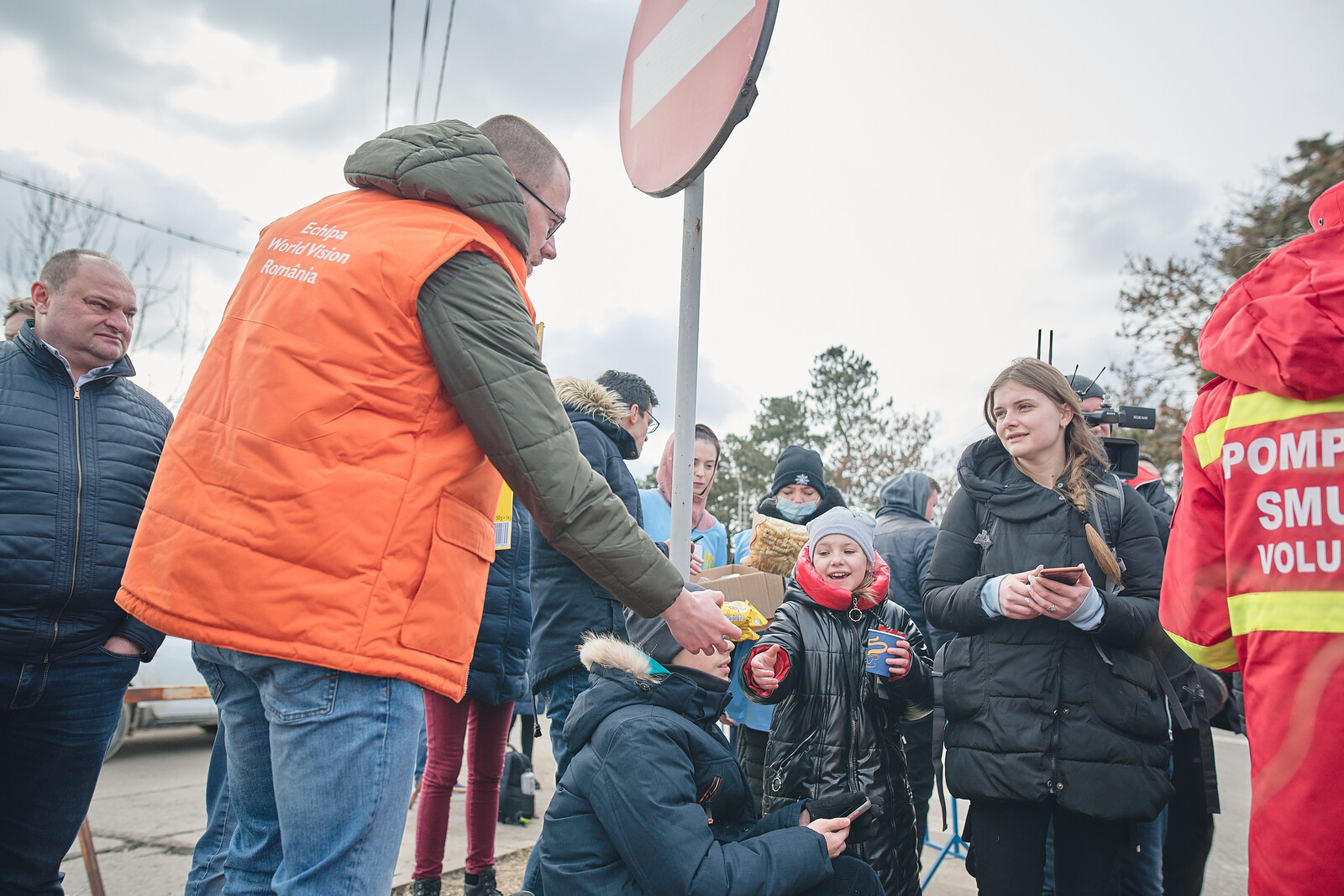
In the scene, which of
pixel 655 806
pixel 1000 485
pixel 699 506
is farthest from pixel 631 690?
pixel 699 506

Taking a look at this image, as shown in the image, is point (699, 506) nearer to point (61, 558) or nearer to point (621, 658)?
point (621, 658)

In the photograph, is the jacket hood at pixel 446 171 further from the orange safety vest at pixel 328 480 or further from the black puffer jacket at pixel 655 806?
the black puffer jacket at pixel 655 806

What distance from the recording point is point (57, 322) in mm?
2529

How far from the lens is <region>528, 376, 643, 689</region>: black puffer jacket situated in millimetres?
3191

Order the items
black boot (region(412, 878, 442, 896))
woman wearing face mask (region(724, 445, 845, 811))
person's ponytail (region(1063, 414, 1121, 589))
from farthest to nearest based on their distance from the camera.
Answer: woman wearing face mask (region(724, 445, 845, 811)) → black boot (region(412, 878, 442, 896)) → person's ponytail (region(1063, 414, 1121, 589))

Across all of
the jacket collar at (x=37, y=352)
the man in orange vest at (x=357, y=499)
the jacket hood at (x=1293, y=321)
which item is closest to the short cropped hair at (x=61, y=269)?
the jacket collar at (x=37, y=352)

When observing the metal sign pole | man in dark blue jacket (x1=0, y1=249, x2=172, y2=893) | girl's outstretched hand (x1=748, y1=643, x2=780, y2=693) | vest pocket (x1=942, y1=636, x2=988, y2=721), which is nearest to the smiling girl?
girl's outstretched hand (x1=748, y1=643, x2=780, y2=693)

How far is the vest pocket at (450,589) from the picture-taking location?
1427 millimetres

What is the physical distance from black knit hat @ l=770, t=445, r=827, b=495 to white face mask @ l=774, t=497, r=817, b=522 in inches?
3.8

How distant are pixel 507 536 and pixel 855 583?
1.39 metres

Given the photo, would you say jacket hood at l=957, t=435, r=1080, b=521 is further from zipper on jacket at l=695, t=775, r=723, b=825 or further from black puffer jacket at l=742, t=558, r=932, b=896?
zipper on jacket at l=695, t=775, r=723, b=825

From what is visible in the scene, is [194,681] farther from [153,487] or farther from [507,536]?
[153,487]

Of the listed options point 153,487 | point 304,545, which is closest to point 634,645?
point 304,545

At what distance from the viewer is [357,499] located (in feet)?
4.56
